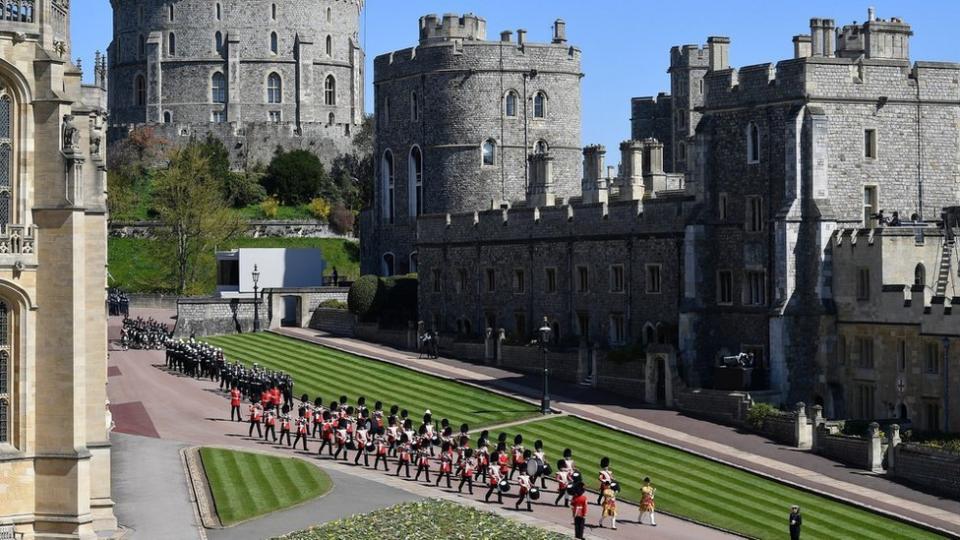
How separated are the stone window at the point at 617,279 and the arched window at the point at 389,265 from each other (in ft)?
96.0

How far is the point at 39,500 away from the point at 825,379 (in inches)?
1278

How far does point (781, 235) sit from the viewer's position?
2391 inches

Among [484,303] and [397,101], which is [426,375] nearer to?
[484,303]

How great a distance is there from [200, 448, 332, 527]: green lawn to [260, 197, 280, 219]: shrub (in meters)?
78.1

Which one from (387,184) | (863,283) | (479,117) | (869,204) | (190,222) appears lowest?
(863,283)

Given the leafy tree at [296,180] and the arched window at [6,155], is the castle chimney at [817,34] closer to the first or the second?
the arched window at [6,155]

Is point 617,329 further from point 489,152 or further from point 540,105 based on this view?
point 540,105

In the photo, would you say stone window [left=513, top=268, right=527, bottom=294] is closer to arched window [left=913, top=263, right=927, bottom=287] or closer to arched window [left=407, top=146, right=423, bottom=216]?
arched window [left=407, top=146, right=423, bottom=216]

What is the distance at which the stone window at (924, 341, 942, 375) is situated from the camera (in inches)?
2153

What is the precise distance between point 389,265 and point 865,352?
4445 centimetres

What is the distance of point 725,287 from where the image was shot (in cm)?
6419

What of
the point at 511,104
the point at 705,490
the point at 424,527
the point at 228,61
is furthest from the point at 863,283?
the point at 228,61

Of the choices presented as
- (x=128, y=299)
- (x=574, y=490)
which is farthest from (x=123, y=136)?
(x=574, y=490)

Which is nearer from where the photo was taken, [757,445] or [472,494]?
[472,494]
